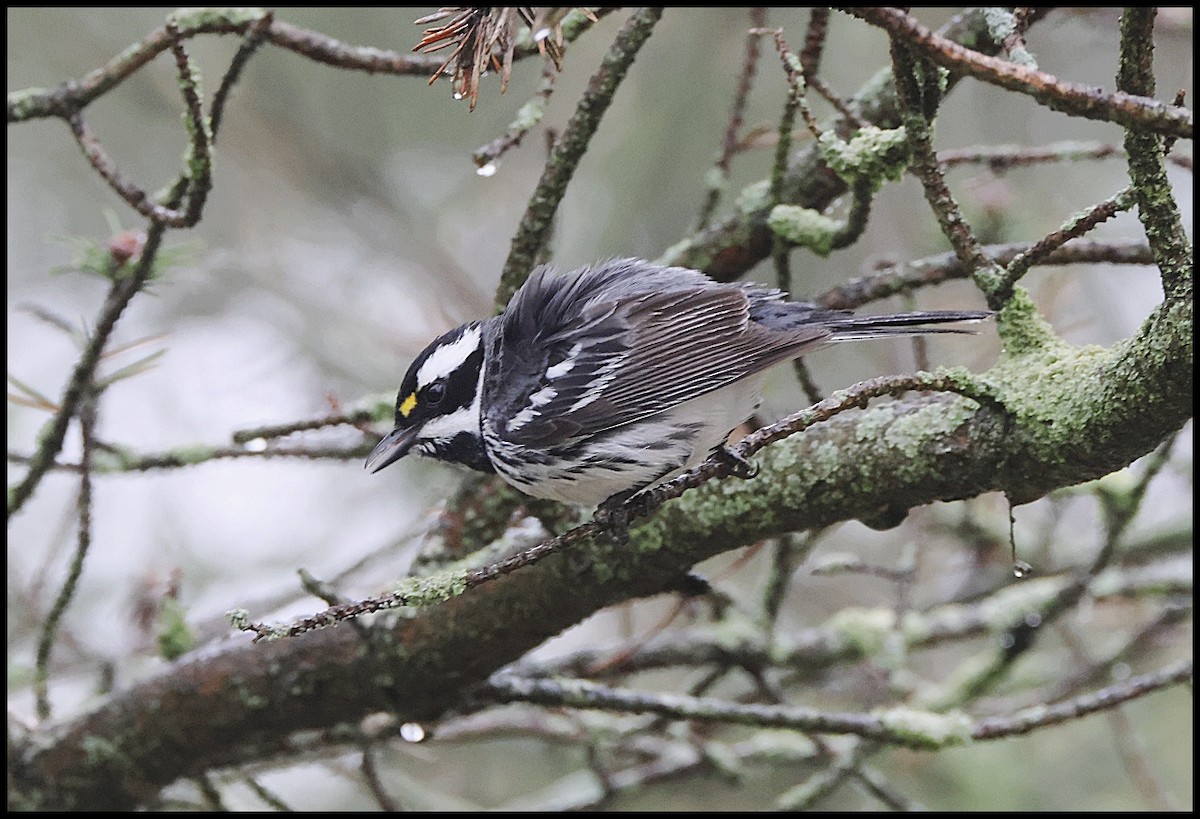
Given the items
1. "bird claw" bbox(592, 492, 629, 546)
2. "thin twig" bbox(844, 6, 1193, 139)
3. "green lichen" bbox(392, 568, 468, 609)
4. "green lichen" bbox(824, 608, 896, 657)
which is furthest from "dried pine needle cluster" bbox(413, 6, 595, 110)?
"green lichen" bbox(824, 608, 896, 657)

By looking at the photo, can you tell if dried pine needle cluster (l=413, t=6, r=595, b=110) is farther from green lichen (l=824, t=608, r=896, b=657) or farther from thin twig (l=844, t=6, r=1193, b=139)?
green lichen (l=824, t=608, r=896, b=657)

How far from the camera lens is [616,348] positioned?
2.89 m

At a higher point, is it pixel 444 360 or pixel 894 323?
pixel 444 360

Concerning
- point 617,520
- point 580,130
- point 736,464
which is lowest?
point 736,464

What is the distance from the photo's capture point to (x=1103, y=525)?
401 centimetres

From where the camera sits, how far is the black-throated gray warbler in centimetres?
276

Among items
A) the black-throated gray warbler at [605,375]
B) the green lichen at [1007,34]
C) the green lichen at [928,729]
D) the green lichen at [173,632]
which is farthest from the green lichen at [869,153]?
the green lichen at [173,632]

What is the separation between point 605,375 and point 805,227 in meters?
0.70

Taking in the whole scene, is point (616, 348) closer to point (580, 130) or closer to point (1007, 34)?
point (580, 130)

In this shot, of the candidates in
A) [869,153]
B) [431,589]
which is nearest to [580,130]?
[869,153]

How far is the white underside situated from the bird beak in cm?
23

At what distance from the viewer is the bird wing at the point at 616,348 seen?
2775mm

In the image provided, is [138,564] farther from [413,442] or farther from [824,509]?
[824,509]

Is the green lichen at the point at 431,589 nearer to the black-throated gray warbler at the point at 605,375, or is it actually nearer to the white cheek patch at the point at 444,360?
the black-throated gray warbler at the point at 605,375
